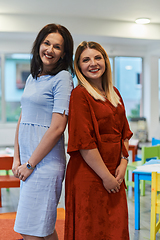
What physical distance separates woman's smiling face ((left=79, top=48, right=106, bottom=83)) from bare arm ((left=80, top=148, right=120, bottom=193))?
411 millimetres

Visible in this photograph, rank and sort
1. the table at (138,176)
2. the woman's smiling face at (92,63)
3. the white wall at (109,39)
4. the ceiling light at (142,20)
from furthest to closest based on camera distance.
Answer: the ceiling light at (142,20), the white wall at (109,39), the table at (138,176), the woman's smiling face at (92,63)

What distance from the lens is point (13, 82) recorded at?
841 centimetres

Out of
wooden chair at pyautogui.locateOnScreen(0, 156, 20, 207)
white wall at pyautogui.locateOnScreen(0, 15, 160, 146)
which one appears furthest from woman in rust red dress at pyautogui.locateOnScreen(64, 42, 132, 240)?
white wall at pyautogui.locateOnScreen(0, 15, 160, 146)

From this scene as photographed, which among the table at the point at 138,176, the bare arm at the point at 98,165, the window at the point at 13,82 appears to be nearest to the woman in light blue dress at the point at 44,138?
the bare arm at the point at 98,165

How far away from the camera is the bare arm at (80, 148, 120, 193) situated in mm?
1390

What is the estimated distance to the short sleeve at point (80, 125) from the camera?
138 cm

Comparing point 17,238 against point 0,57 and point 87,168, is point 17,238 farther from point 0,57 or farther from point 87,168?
point 0,57

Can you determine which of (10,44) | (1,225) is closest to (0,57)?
(10,44)

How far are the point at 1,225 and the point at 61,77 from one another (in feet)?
6.33

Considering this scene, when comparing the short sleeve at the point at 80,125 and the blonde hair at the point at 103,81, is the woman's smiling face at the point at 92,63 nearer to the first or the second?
the blonde hair at the point at 103,81

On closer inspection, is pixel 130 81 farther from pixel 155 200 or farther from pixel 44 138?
pixel 44 138

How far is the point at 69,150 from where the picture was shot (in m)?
1.40

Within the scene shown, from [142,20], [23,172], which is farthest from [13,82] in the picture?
[23,172]

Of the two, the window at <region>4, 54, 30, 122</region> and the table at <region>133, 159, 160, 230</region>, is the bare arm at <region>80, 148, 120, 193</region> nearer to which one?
the table at <region>133, 159, 160, 230</region>
